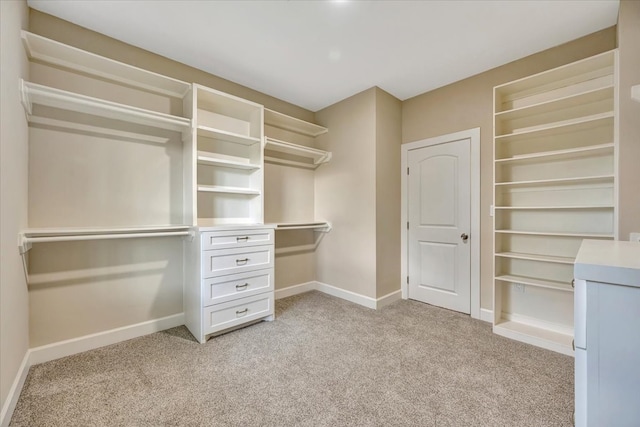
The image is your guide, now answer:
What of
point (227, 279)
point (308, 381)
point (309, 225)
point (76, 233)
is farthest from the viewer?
point (309, 225)

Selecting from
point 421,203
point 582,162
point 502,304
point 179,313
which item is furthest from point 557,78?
point 179,313

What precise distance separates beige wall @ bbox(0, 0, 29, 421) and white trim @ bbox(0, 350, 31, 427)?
0.09ft

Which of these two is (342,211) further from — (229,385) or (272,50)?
(229,385)

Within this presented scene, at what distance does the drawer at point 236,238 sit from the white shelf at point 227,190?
473 mm

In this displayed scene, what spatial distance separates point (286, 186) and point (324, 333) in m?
1.88

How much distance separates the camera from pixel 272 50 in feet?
7.84

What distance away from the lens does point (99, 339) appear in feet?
7.02

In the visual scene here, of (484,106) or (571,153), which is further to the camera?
(484,106)

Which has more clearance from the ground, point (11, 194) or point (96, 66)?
point (96, 66)

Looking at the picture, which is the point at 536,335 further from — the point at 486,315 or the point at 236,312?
the point at 236,312

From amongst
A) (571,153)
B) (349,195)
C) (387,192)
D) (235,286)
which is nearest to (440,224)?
(387,192)

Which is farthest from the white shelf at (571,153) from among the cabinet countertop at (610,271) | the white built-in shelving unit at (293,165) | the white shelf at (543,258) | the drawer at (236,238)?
the drawer at (236,238)

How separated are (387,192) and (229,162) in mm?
1848

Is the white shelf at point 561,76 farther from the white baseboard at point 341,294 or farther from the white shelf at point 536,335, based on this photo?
the white baseboard at point 341,294
